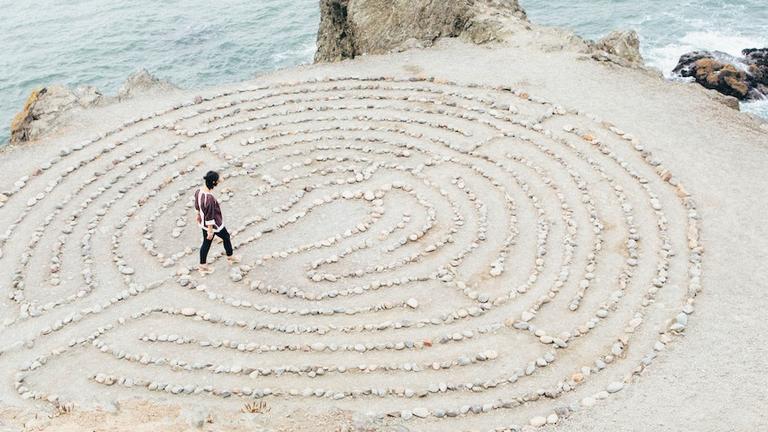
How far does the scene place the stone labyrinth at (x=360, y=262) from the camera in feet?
40.1

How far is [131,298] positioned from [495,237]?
25.1 feet

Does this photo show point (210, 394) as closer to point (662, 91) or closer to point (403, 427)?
point (403, 427)

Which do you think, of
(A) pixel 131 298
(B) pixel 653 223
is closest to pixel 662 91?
(B) pixel 653 223

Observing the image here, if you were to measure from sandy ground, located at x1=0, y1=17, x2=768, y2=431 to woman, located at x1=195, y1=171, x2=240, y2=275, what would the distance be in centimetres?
45

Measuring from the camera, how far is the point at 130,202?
17.2 meters

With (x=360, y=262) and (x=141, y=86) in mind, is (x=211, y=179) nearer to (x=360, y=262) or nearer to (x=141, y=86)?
(x=360, y=262)

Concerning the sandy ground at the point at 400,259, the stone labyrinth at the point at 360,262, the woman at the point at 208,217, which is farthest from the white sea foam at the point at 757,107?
the woman at the point at 208,217

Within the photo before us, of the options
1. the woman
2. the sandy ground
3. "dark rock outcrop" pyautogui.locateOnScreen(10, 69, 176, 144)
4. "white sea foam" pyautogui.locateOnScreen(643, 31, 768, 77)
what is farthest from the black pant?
"white sea foam" pyautogui.locateOnScreen(643, 31, 768, 77)

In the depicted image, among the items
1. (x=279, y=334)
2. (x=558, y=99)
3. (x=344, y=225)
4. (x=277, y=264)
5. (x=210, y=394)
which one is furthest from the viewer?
(x=558, y=99)

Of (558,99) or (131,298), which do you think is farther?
(558,99)

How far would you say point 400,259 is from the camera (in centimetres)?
1529

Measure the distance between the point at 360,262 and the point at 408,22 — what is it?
13.2 metres

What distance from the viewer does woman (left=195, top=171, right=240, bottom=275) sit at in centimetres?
1353

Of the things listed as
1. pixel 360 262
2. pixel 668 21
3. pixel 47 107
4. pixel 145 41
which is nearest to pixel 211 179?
pixel 360 262
